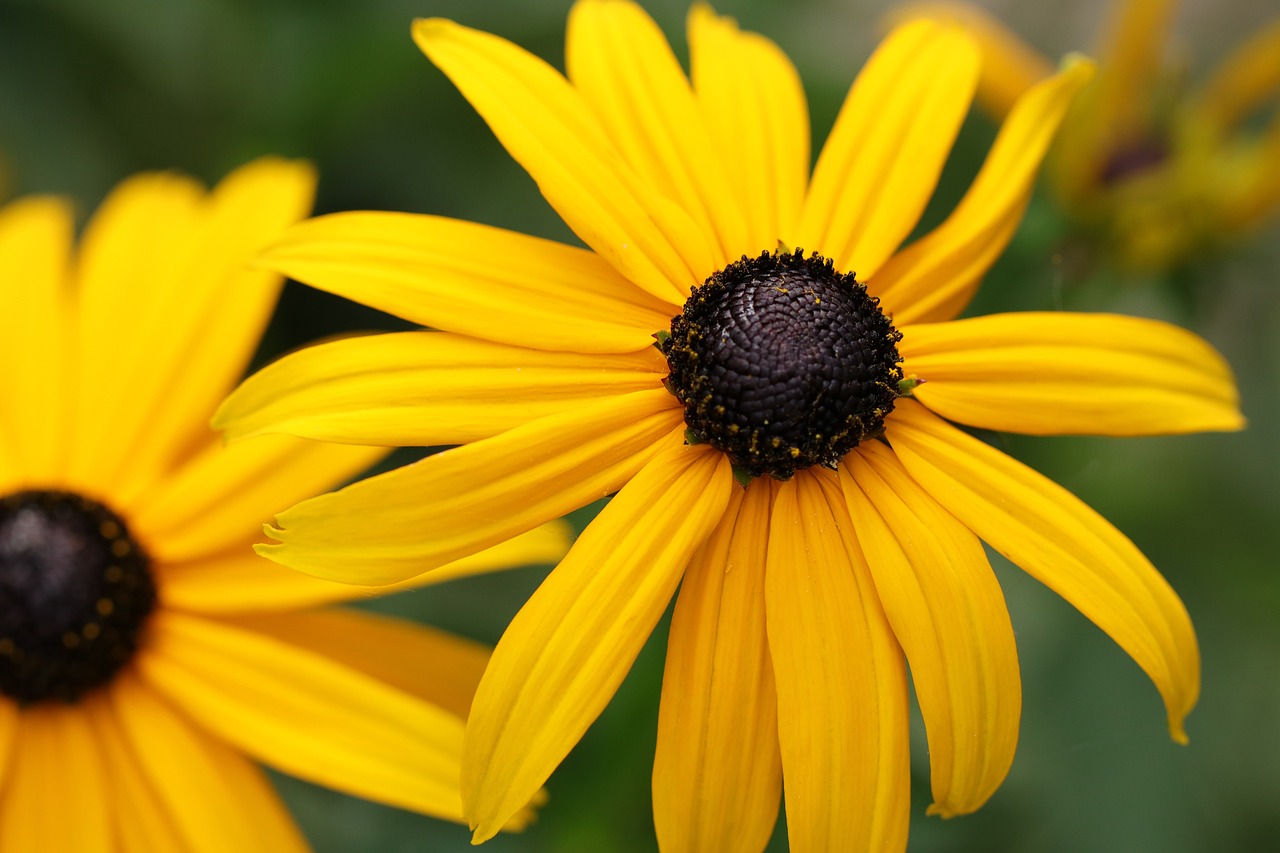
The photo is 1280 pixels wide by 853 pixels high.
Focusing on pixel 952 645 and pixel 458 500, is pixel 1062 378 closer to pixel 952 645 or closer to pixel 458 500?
pixel 952 645

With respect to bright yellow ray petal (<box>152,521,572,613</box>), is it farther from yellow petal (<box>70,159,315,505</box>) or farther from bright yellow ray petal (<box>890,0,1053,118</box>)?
bright yellow ray petal (<box>890,0,1053,118</box>)

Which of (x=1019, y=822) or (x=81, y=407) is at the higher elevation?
(x=81, y=407)

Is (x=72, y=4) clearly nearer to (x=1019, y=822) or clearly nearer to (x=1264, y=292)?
(x=1019, y=822)

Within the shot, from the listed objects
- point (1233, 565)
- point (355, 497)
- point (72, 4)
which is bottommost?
point (1233, 565)

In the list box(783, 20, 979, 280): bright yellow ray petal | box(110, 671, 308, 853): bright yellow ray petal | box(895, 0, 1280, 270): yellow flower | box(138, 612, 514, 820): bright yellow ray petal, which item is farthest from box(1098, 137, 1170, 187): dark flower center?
box(110, 671, 308, 853): bright yellow ray petal

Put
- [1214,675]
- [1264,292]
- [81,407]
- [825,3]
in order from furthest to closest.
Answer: [1264,292]
[825,3]
[1214,675]
[81,407]

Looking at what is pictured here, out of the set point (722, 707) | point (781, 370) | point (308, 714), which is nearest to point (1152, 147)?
point (781, 370)

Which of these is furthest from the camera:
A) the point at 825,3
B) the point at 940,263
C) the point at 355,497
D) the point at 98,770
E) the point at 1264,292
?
the point at 1264,292

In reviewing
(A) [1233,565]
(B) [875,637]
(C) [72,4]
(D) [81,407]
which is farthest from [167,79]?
(A) [1233,565]

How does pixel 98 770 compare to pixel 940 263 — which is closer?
pixel 940 263
